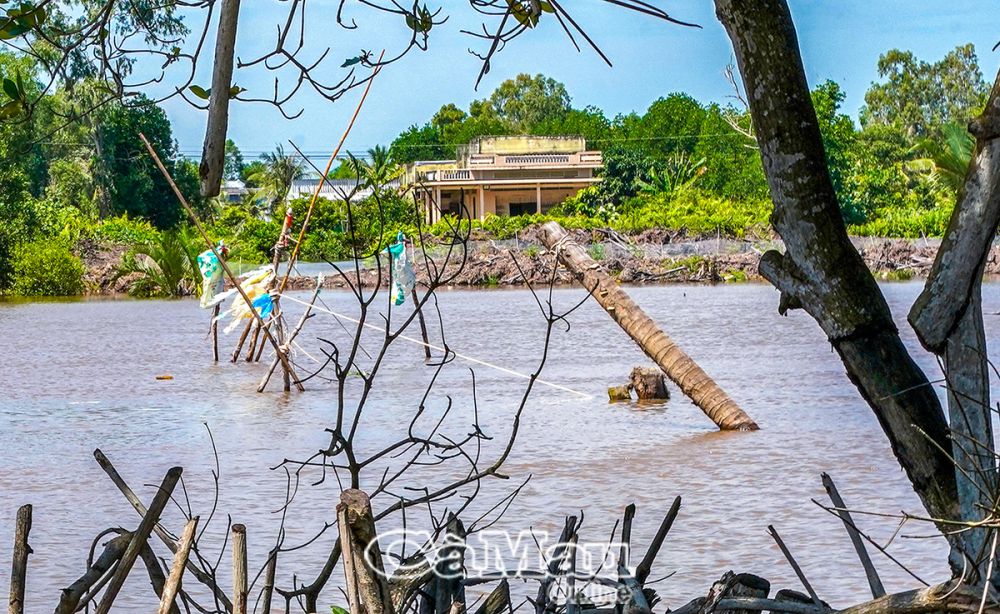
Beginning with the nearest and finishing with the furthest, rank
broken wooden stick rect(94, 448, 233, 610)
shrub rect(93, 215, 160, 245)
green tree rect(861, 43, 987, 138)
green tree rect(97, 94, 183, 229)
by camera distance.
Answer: broken wooden stick rect(94, 448, 233, 610), shrub rect(93, 215, 160, 245), green tree rect(97, 94, 183, 229), green tree rect(861, 43, 987, 138)

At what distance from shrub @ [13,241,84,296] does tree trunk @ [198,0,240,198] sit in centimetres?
3980

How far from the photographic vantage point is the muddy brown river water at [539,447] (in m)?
6.11

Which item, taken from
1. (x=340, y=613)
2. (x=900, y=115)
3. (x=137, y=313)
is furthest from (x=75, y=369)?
(x=900, y=115)

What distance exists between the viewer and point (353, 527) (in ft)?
7.05

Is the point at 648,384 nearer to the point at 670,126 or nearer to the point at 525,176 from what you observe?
the point at 525,176

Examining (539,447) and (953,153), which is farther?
(953,153)

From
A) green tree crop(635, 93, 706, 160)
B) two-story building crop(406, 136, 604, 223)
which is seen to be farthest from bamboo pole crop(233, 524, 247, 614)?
green tree crop(635, 93, 706, 160)

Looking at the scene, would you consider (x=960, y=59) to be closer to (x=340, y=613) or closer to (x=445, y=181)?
(x=445, y=181)

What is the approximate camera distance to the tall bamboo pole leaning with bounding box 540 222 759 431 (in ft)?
28.4

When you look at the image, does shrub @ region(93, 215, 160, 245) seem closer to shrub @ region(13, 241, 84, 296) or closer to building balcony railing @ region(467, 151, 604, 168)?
shrub @ region(13, 241, 84, 296)

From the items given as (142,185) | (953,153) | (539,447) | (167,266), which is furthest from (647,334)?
(142,185)

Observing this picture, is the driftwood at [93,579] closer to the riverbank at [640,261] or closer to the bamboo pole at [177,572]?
the bamboo pole at [177,572]

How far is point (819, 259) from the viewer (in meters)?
2.50

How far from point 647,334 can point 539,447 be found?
1.14 m
